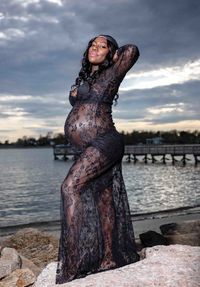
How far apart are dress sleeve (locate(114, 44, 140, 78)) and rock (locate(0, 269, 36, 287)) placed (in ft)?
9.16

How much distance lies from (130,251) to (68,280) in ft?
2.38

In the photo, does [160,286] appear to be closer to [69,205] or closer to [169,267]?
[169,267]

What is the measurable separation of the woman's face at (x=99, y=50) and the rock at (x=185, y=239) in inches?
256

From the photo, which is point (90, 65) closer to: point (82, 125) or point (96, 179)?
point (82, 125)

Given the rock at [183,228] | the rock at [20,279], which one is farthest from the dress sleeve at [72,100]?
the rock at [183,228]

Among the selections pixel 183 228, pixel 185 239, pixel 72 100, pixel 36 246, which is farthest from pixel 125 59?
pixel 183 228

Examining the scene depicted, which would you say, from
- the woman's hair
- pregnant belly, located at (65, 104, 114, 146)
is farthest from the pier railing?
pregnant belly, located at (65, 104, 114, 146)

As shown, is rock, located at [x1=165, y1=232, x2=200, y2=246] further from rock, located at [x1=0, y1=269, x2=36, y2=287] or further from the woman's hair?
the woman's hair

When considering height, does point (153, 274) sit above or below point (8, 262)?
above

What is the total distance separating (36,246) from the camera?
32.3 ft

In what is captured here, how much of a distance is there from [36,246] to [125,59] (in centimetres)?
642

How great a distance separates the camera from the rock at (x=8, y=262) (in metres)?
6.47

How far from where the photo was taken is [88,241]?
406cm

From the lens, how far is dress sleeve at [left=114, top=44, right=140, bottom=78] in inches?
172
